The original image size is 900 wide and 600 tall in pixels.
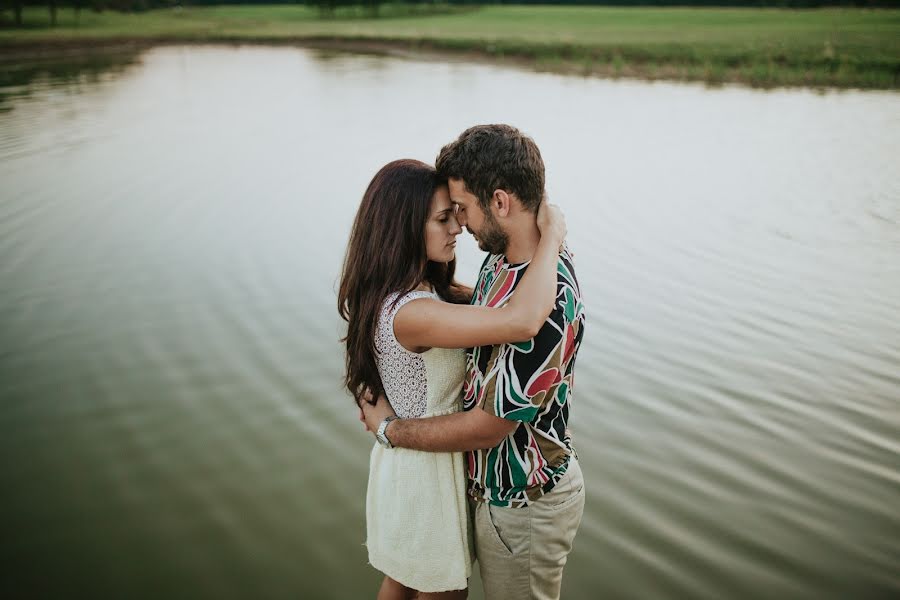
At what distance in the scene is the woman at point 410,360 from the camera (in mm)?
2115

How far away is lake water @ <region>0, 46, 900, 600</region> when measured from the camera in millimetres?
3229

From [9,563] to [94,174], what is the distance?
29.1 feet

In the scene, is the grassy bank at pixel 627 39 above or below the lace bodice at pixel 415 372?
above

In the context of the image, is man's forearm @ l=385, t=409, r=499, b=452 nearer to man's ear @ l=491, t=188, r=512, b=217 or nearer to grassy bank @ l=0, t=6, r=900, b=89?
man's ear @ l=491, t=188, r=512, b=217

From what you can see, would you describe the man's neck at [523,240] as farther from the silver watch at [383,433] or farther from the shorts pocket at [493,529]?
the shorts pocket at [493,529]

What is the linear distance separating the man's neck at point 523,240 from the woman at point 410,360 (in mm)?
35

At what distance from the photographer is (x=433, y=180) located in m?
2.14

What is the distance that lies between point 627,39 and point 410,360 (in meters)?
34.8

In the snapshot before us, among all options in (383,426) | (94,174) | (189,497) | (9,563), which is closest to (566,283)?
(383,426)

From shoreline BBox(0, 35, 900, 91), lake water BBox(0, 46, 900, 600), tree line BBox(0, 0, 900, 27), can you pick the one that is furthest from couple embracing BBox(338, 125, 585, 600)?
tree line BBox(0, 0, 900, 27)

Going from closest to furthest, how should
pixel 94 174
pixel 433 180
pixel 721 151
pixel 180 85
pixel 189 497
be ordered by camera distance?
pixel 433 180 < pixel 189 497 < pixel 94 174 < pixel 721 151 < pixel 180 85

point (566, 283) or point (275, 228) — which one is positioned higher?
point (566, 283)

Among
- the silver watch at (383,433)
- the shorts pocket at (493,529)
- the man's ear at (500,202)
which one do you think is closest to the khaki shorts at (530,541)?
the shorts pocket at (493,529)

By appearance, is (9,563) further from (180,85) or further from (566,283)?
(180,85)
